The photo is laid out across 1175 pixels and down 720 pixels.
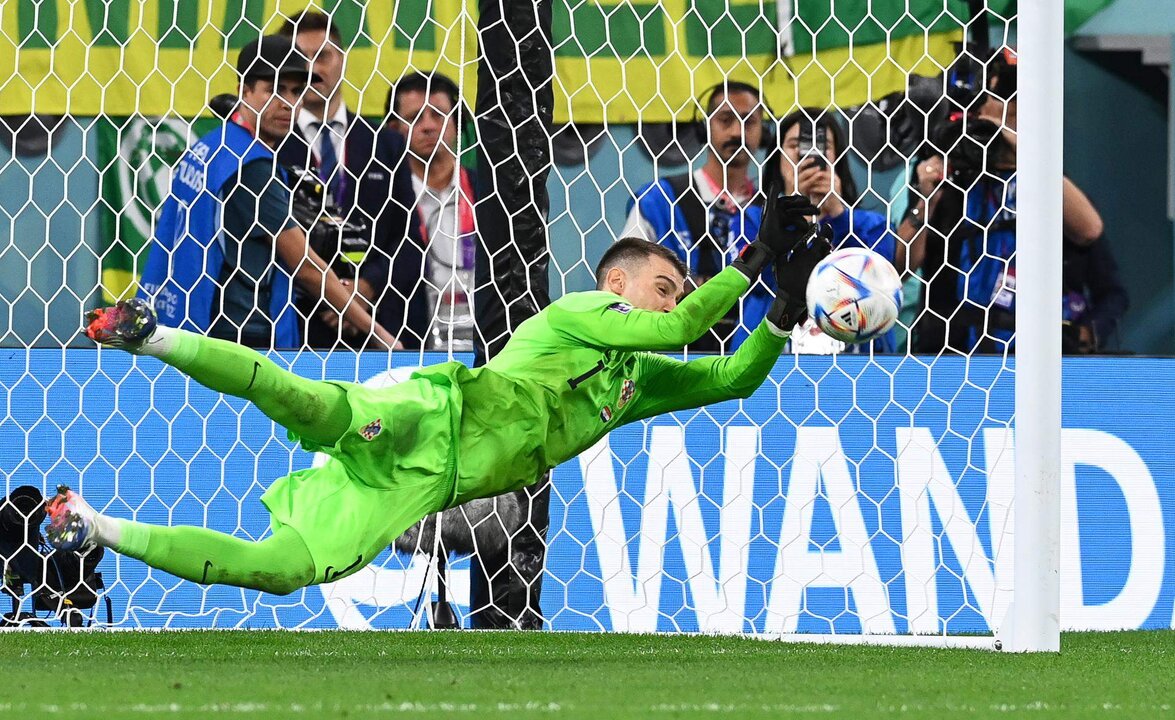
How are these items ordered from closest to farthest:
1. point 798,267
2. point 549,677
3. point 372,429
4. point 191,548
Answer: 1. point 549,677
2. point 191,548
3. point 372,429
4. point 798,267

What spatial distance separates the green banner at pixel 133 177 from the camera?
19.1 feet

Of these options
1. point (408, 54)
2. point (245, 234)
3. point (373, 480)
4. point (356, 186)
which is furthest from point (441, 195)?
point (373, 480)

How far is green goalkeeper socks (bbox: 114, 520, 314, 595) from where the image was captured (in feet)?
12.6

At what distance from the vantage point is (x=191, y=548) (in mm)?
3889

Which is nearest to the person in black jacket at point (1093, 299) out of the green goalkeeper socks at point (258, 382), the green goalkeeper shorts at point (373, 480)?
the green goalkeeper shorts at point (373, 480)

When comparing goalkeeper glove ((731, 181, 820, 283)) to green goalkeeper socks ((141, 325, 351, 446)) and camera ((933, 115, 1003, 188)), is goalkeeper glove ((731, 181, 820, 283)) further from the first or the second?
camera ((933, 115, 1003, 188))

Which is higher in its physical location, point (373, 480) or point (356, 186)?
point (356, 186)

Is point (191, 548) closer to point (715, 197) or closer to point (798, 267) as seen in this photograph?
point (798, 267)

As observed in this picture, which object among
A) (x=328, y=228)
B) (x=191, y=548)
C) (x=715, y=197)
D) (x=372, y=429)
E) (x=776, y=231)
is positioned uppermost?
(x=715, y=197)

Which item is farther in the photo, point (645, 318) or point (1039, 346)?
point (1039, 346)

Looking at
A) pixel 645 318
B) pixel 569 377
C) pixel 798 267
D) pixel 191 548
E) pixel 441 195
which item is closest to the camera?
pixel 191 548

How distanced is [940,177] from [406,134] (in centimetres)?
198

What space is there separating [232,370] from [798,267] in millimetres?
1528

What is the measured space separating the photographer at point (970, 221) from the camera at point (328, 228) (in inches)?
79.1
